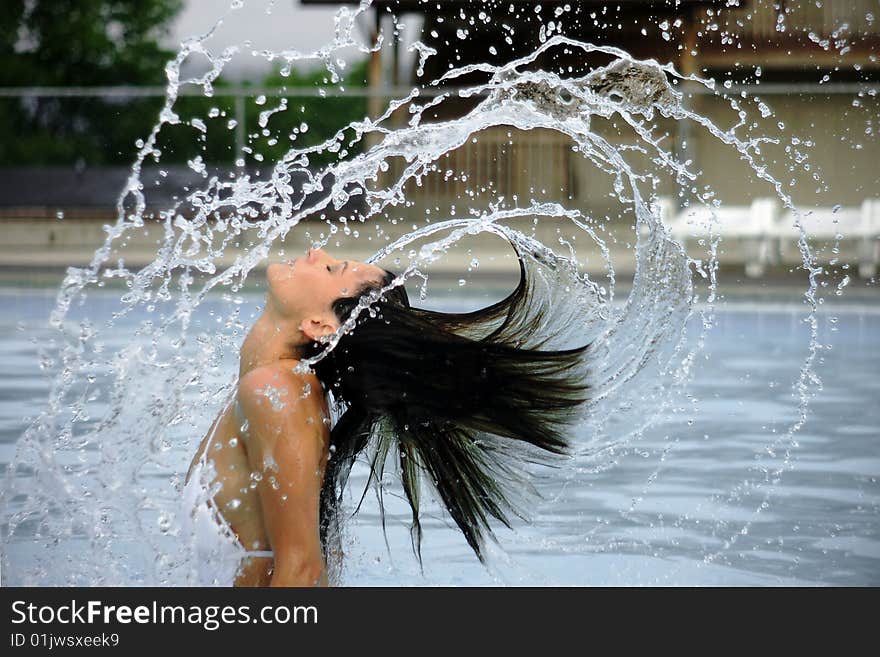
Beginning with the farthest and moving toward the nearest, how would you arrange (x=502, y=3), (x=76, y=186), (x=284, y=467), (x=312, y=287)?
(x=502, y=3)
(x=76, y=186)
(x=312, y=287)
(x=284, y=467)

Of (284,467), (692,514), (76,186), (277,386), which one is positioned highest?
(76,186)

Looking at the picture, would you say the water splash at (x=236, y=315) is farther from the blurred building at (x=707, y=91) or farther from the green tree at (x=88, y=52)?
the green tree at (x=88, y=52)

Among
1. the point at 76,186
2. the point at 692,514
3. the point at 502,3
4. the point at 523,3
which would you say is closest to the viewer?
the point at 692,514

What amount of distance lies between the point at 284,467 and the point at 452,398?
0.50m

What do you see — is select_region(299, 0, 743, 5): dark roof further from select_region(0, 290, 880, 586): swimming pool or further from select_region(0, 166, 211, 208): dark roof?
select_region(0, 290, 880, 586): swimming pool

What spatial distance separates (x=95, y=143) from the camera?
72.0ft

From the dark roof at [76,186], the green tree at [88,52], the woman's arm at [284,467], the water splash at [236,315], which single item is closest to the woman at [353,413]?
the woman's arm at [284,467]

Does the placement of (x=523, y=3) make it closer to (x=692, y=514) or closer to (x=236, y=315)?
(x=692, y=514)

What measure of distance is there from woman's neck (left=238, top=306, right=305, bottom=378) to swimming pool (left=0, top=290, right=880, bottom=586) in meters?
1.04

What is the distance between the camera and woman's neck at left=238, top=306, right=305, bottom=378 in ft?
9.57

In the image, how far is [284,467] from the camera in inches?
110

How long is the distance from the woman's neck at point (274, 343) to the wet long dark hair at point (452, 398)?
4 cm

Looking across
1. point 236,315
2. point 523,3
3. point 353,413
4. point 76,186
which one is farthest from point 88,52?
point 353,413

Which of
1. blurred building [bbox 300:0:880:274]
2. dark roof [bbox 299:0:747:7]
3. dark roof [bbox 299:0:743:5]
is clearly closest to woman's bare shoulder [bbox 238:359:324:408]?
blurred building [bbox 300:0:880:274]
